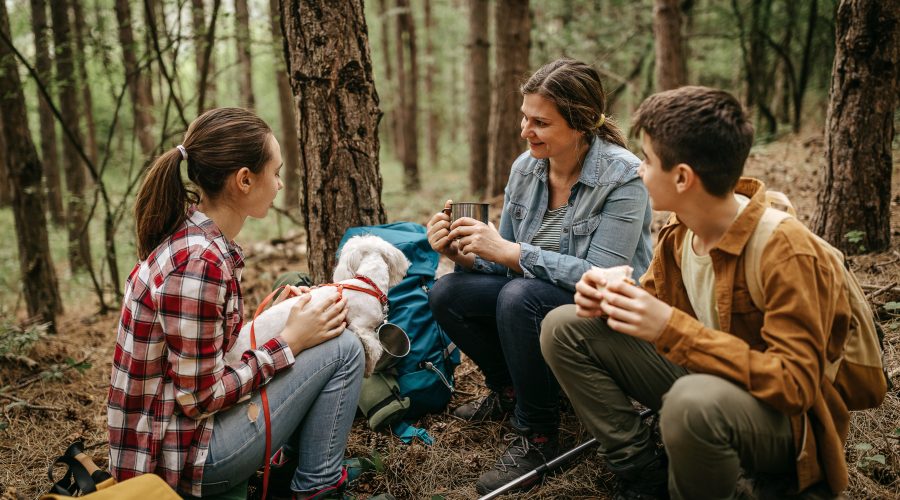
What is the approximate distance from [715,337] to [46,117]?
34.4 feet

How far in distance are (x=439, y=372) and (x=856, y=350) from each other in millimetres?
1902

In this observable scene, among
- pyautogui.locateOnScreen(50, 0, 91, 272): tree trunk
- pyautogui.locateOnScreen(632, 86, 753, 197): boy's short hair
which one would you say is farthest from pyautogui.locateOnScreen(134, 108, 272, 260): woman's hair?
pyautogui.locateOnScreen(50, 0, 91, 272): tree trunk

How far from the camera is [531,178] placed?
3072 millimetres

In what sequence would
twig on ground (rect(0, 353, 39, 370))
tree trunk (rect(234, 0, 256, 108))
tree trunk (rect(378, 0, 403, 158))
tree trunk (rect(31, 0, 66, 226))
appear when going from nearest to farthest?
twig on ground (rect(0, 353, 39, 370))
tree trunk (rect(234, 0, 256, 108))
tree trunk (rect(31, 0, 66, 226))
tree trunk (rect(378, 0, 403, 158))

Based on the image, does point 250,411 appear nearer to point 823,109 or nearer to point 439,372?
point 439,372

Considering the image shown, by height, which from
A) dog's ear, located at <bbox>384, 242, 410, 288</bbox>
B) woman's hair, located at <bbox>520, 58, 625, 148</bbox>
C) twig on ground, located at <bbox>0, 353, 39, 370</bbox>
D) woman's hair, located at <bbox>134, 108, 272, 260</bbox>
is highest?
woman's hair, located at <bbox>520, 58, 625, 148</bbox>

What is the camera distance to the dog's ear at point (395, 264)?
308 centimetres

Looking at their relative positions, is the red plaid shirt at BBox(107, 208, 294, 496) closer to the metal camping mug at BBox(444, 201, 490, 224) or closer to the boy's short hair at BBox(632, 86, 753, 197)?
the metal camping mug at BBox(444, 201, 490, 224)

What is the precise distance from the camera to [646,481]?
2256 millimetres

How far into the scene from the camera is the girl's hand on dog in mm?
2338

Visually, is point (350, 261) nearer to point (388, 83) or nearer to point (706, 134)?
point (706, 134)

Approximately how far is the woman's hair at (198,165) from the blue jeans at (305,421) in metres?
0.72

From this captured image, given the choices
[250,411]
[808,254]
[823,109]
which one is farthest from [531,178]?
[823,109]

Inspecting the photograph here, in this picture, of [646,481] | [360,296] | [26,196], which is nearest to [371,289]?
[360,296]
